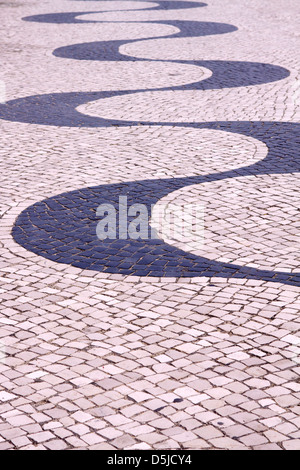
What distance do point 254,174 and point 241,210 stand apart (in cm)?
119

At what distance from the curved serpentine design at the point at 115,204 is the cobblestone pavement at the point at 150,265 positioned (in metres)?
0.02

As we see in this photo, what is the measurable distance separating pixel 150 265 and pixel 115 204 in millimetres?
1475

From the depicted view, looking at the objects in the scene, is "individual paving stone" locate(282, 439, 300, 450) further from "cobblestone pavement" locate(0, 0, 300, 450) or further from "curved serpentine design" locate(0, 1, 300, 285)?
"curved serpentine design" locate(0, 1, 300, 285)

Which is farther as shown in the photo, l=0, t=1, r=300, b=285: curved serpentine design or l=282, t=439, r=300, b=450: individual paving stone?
l=0, t=1, r=300, b=285: curved serpentine design

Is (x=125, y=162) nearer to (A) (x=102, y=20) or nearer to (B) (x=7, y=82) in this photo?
(B) (x=7, y=82)

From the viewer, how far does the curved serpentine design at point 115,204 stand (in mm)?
6348

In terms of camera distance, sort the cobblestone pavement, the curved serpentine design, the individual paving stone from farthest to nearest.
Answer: the curved serpentine design < the cobblestone pavement < the individual paving stone

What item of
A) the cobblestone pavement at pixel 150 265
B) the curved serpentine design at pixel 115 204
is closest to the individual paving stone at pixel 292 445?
the cobblestone pavement at pixel 150 265

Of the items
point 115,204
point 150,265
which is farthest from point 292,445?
point 115,204

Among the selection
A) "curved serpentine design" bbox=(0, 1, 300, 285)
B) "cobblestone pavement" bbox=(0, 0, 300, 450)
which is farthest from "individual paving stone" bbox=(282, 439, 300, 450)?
"curved serpentine design" bbox=(0, 1, 300, 285)

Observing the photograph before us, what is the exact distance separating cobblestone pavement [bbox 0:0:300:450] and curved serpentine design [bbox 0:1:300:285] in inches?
0.9

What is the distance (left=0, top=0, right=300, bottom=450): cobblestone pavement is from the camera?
440 centimetres

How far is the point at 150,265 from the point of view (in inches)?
251

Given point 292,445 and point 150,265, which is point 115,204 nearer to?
point 150,265
